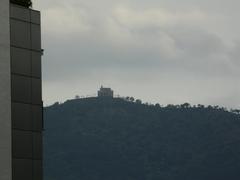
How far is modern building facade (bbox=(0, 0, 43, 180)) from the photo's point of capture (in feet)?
103

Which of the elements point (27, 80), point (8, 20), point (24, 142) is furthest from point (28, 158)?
point (8, 20)

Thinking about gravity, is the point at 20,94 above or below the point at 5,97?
above

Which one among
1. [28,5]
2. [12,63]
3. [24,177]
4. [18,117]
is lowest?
[24,177]

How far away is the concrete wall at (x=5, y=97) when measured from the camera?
31.0 meters

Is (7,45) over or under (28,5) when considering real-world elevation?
under

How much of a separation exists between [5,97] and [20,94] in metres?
1.04

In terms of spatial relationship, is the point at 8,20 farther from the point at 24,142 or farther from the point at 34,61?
the point at 24,142

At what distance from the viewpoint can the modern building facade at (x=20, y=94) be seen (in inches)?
1233

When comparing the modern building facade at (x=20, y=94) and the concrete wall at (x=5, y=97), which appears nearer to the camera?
the concrete wall at (x=5, y=97)

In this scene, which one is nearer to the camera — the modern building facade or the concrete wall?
the concrete wall

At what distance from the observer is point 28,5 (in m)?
34.9

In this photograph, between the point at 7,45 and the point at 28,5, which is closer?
the point at 7,45

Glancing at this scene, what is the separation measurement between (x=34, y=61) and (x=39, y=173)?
13.8 ft

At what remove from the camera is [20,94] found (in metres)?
32.3
